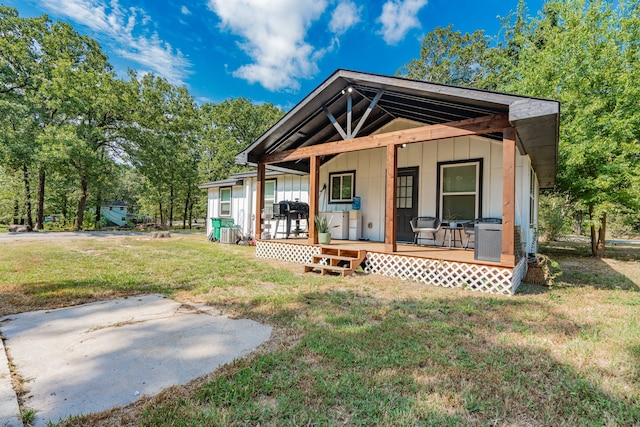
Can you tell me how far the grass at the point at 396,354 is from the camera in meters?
1.87

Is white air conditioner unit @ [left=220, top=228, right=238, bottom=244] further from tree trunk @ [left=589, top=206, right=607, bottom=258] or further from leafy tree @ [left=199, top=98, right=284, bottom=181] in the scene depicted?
leafy tree @ [left=199, top=98, right=284, bottom=181]

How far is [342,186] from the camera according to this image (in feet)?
31.4

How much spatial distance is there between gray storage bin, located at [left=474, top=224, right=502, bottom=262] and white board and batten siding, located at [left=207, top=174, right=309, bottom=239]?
21.1ft

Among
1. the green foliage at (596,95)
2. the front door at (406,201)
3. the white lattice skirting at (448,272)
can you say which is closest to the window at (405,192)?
the front door at (406,201)

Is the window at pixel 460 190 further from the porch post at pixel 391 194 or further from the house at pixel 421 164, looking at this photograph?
the porch post at pixel 391 194

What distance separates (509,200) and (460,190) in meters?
2.94

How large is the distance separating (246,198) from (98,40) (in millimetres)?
16902

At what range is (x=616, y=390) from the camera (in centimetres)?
215

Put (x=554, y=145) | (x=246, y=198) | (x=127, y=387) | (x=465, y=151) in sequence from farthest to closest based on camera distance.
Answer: (x=246, y=198) → (x=465, y=151) → (x=554, y=145) → (x=127, y=387)

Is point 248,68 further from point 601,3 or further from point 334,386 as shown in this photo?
point 334,386

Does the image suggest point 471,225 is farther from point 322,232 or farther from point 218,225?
point 218,225

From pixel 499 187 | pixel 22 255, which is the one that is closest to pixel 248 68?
pixel 22 255

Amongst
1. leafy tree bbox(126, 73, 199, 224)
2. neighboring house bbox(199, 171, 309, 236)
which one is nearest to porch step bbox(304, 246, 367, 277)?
neighboring house bbox(199, 171, 309, 236)

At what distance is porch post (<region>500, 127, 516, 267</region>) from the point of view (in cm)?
465
